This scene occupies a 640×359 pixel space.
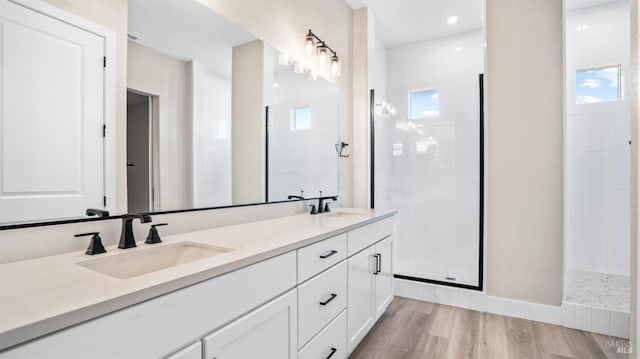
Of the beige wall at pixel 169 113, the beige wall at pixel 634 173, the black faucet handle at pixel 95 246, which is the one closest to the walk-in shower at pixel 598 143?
the beige wall at pixel 634 173

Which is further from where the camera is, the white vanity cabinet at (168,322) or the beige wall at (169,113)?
the beige wall at (169,113)

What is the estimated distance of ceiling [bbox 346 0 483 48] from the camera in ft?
9.75

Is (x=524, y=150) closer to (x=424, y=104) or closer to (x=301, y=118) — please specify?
(x=424, y=104)

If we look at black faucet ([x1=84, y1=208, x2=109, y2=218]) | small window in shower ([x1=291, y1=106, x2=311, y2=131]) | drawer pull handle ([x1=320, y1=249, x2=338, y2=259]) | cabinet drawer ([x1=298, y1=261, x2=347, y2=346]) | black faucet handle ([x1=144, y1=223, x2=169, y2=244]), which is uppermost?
small window in shower ([x1=291, y1=106, x2=311, y2=131])

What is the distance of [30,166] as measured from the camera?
97cm

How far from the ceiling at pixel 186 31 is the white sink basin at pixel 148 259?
2.79ft

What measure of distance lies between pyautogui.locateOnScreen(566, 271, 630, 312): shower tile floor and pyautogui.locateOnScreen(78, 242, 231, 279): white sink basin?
9.04 feet

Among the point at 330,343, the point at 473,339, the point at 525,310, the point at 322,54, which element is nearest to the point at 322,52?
the point at 322,54

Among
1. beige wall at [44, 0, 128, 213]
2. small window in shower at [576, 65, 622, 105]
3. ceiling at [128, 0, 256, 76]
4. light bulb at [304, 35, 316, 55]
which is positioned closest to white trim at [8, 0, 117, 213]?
beige wall at [44, 0, 128, 213]

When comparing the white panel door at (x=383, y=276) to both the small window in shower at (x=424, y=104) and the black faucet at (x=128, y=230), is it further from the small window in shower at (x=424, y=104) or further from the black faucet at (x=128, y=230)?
the small window in shower at (x=424, y=104)

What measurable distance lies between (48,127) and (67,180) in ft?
0.59

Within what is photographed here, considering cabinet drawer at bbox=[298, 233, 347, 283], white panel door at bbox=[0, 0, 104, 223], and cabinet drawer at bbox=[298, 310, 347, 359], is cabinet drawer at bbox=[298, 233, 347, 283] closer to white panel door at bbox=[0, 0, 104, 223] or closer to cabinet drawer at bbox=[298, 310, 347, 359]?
cabinet drawer at bbox=[298, 310, 347, 359]

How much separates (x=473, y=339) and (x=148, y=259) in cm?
216

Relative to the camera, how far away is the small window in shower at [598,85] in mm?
2807
